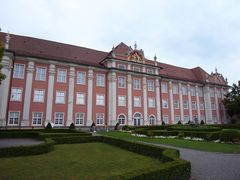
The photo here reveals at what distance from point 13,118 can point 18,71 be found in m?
7.12

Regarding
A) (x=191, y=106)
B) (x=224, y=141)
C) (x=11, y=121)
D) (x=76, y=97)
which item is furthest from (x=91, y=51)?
(x=224, y=141)

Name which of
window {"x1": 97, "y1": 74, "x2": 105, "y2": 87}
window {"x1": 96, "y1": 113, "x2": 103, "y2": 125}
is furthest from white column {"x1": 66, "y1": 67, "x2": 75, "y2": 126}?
window {"x1": 96, "y1": 113, "x2": 103, "y2": 125}

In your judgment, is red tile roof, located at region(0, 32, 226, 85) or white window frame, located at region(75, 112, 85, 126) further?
white window frame, located at region(75, 112, 85, 126)

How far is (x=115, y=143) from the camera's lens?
14.1 meters

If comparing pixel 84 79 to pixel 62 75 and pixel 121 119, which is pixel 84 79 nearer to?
pixel 62 75

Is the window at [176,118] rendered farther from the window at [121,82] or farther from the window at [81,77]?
the window at [81,77]

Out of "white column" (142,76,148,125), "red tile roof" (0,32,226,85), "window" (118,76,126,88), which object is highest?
"red tile roof" (0,32,226,85)

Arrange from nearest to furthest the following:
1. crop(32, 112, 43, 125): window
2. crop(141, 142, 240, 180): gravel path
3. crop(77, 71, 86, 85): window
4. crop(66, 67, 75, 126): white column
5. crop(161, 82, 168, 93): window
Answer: crop(141, 142, 240, 180): gravel path < crop(32, 112, 43, 125): window < crop(66, 67, 75, 126): white column < crop(77, 71, 86, 85): window < crop(161, 82, 168, 93): window

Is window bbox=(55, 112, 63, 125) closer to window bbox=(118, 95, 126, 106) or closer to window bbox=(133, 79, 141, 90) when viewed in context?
window bbox=(118, 95, 126, 106)

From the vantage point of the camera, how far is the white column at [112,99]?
105 ft

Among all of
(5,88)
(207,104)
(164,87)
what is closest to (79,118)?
(5,88)

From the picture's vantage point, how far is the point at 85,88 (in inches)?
1246

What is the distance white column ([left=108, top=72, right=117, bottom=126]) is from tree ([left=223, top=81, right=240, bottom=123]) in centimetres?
2930

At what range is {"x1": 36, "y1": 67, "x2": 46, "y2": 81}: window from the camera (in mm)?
28656
